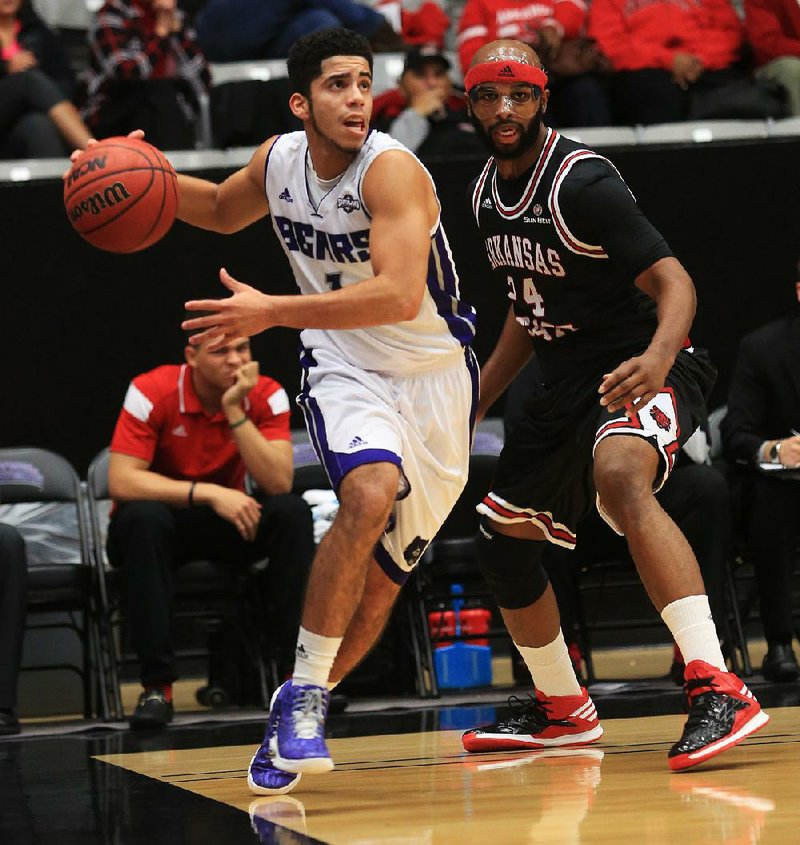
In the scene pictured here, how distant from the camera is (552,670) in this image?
4.12 m

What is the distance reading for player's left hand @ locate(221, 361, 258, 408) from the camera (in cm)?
581

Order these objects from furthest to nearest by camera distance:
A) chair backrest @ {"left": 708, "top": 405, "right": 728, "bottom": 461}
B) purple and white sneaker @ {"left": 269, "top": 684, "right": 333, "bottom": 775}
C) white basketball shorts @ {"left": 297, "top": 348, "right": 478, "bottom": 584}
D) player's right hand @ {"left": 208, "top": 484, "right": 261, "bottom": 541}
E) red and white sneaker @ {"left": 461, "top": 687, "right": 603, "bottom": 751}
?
chair backrest @ {"left": 708, "top": 405, "right": 728, "bottom": 461}, player's right hand @ {"left": 208, "top": 484, "right": 261, "bottom": 541}, red and white sneaker @ {"left": 461, "top": 687, "right": 603, "bottom": 751}, white basketball shorts @ {"left": 297, "top": 348, "right": 478, "bottom": 584}, purple and white sneaker @ {"left": 269, "top": 684, "right": 333, "bottom": 775}

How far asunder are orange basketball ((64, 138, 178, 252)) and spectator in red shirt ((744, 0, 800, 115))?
16.4 feet

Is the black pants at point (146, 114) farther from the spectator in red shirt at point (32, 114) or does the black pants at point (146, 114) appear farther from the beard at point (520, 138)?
the beard at point (520, 138)

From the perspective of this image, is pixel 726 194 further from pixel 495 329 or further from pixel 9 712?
pixel 9 712

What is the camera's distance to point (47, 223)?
6.99 m

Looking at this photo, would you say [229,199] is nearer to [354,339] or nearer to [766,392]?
[354,339]

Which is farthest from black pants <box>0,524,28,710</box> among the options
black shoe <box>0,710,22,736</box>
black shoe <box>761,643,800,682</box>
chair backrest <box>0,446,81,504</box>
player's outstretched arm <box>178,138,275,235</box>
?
black shoe <box>761,643,800,682</box>

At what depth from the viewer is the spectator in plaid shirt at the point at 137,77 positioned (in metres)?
7.36

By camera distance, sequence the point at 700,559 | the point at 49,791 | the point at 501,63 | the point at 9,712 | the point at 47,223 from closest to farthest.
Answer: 1. the point at 49,791
2. the point at 501,63
3. the point at 9,712
4. the point at 700,559
5. the point at 47,223

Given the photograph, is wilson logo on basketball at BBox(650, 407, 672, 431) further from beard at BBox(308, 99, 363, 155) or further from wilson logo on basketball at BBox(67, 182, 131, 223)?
wilson logo on basketball at BBox(67, 182, 131, 223)

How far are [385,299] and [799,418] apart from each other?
11.0ft

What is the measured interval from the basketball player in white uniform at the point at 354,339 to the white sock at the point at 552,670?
0.66 metres

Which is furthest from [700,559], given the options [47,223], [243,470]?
[47,223]
